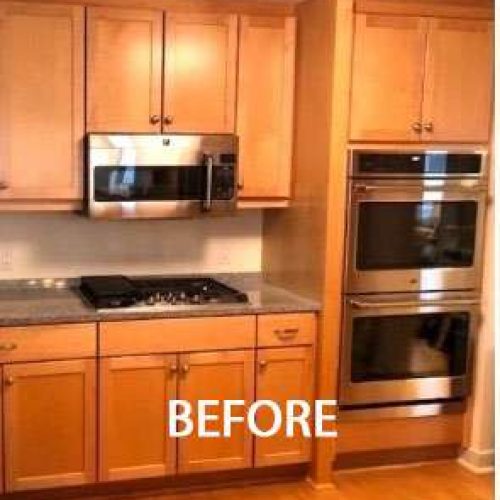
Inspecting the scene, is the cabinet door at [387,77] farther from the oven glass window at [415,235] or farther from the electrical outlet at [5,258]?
the electrical outlet at [5,258]

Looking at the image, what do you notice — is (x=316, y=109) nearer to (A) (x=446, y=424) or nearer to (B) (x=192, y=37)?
(B) (x=192, y=37)

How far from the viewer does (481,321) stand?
12.7ft

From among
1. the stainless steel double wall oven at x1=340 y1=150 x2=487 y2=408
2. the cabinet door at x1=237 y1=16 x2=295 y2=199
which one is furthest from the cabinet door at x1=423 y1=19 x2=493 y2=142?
the cabinet door at x1=237 y1=16 x2=295 y2=199

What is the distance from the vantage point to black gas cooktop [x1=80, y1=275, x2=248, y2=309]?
3465 mm

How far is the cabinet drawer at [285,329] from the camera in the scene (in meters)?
3.59

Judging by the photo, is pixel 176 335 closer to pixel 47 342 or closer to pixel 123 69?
pixel 47 342

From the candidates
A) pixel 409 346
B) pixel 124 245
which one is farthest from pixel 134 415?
pixel 409 346

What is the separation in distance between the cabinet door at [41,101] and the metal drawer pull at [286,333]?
3.60 feet

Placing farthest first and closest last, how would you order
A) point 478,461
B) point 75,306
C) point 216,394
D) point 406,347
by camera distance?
point 478,461 → point 406,347 → point 216,394 → point 75,306

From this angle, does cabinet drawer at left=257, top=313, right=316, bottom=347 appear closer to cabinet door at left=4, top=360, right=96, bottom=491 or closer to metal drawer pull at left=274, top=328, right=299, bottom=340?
metal drawer pull at left=274, top=328, right=299, bottom=340

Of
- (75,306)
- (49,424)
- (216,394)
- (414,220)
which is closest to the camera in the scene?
(49,424)

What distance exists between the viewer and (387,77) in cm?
360

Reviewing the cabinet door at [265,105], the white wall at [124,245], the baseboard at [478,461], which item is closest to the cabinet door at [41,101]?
the white wall at [124,245]

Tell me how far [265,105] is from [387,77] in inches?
22.6
